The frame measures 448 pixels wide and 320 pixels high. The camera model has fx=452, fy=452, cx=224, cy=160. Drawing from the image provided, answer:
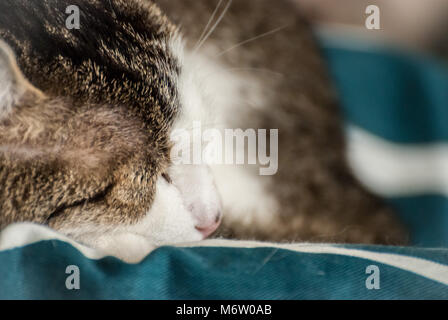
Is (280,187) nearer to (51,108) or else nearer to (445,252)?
(445,252)

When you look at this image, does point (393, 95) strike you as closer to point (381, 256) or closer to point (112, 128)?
point (381, 256)

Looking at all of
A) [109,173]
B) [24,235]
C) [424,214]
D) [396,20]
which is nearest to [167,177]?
[109,173]

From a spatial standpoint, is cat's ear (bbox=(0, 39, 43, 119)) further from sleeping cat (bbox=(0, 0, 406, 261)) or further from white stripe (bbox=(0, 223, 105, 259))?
white stripe (bbox=(0, 223, 105, 259))

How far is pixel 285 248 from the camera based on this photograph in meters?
0.52

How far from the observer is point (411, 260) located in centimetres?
52

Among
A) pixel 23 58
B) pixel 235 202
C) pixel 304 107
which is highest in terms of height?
pixel 304 107

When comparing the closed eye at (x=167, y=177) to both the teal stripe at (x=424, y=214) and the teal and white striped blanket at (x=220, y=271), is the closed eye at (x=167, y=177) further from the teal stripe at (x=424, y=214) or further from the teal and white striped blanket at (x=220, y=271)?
the teal stripe at (x=424, y=214)

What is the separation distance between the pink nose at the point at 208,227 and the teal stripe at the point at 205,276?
2.8 inches

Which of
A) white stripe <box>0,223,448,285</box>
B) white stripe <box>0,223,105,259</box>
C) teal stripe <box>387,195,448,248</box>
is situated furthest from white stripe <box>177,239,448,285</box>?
teal stripe <box>387,195,448,248</box>

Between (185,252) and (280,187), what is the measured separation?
394mm

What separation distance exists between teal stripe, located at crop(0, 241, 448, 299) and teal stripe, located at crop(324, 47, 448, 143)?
63 cm

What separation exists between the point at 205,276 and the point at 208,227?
116 millimetres

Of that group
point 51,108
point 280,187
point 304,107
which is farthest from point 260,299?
point 304,107

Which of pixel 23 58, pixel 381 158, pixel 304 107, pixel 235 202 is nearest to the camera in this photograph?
pixel 23 58
